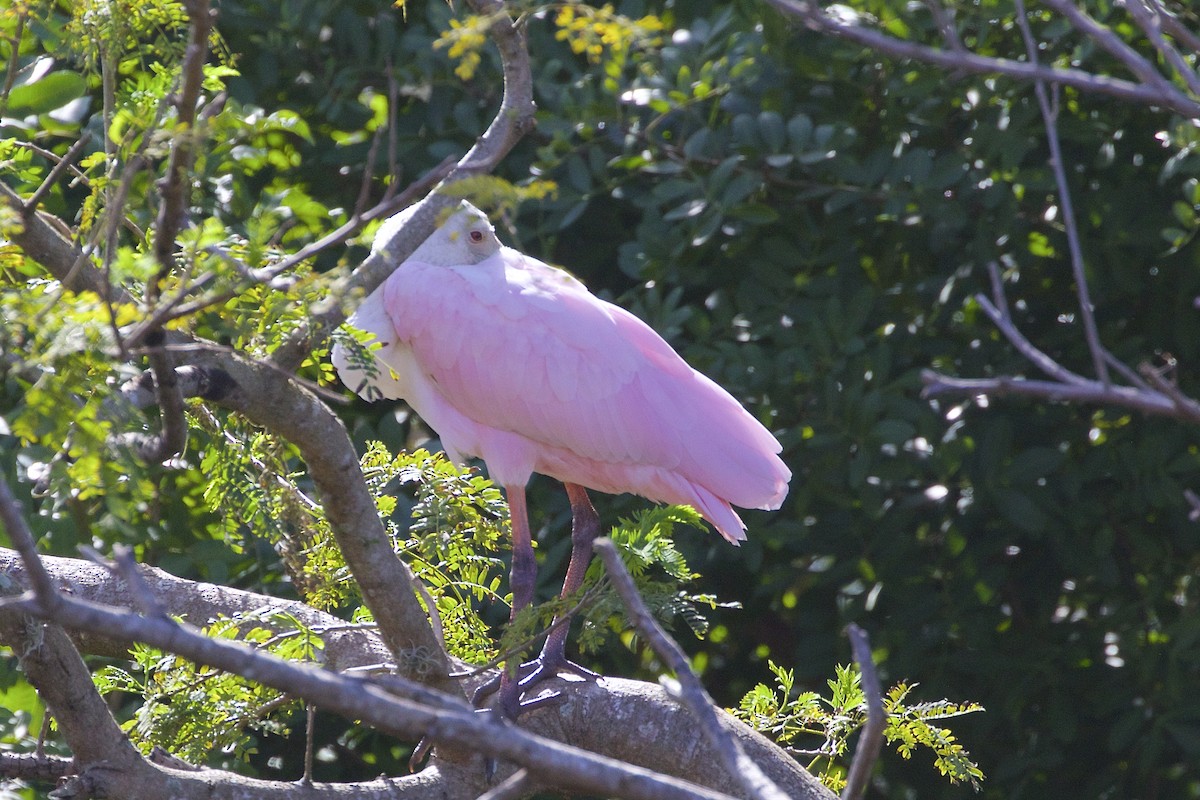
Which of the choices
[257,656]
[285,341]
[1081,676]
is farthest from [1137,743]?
[257,656]

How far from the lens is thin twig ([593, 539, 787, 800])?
1267 millimetres

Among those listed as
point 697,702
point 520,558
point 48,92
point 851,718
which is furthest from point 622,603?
point 48,92

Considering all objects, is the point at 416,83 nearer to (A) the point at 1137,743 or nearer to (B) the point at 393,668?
(B) the point at 393,668

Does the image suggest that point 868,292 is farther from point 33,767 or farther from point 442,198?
point 33,767

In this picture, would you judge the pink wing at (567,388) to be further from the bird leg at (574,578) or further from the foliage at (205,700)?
the foliage at (205,700)

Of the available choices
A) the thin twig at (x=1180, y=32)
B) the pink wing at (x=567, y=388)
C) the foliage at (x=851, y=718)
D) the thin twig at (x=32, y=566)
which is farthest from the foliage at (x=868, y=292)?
the thin twig at (x=32, y=566)

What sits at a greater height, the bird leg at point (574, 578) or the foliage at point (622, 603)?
the foliage at point (622, 603)

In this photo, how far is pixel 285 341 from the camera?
175 centimetres

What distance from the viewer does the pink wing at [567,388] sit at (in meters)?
3.27

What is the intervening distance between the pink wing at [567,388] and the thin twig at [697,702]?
185 centimetres

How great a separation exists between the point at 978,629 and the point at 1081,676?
0.52 metres

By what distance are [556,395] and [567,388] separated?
35mm

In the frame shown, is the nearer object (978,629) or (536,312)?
(536,312)

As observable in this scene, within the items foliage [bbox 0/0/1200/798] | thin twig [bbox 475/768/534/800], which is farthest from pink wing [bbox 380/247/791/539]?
thin twig [bbox 475/768/534/800]
